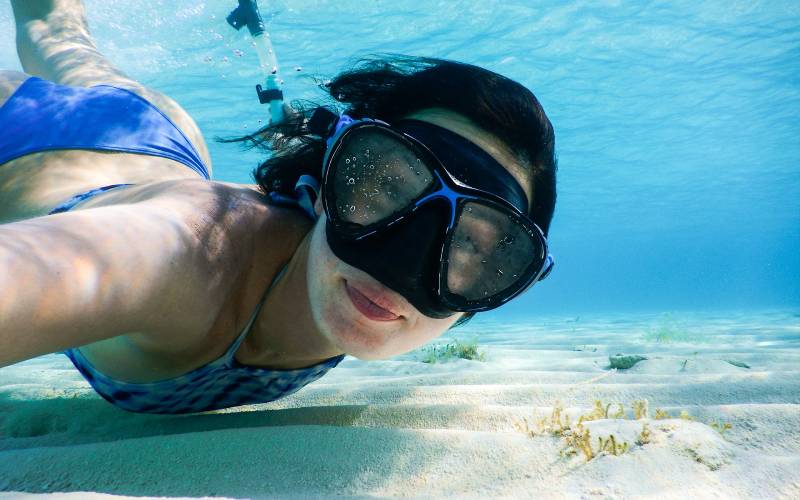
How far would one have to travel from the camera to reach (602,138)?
29047 mm

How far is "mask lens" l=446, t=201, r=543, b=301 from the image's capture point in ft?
7.66

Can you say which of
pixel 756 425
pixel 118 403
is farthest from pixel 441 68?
pixel 118 403

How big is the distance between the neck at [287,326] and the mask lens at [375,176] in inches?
16.7

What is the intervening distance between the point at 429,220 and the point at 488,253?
0.38 metres

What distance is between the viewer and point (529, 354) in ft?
23.8

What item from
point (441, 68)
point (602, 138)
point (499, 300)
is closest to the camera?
point (499, 300)

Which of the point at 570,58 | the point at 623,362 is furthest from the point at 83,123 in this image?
the point at 570,58

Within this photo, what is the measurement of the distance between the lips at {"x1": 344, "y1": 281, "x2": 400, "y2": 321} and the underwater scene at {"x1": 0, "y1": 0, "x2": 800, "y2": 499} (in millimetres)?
695

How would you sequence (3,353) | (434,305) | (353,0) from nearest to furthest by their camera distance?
1. (3,353)
2. (434,305)
3. (353,0)

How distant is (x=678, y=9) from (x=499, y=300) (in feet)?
63.4

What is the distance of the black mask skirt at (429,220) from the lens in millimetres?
2197

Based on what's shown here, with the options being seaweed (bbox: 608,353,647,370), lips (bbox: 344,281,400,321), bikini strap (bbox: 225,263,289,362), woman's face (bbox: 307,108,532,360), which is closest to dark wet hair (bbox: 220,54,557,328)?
bikini strap (bbox: 225,263,289,362)

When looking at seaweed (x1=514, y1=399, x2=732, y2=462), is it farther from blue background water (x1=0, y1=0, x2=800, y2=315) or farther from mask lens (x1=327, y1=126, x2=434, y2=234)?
blue background water (x1=0, y1=0, x2=800, y2=315)

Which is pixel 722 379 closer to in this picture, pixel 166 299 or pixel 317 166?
pixel 317 166
